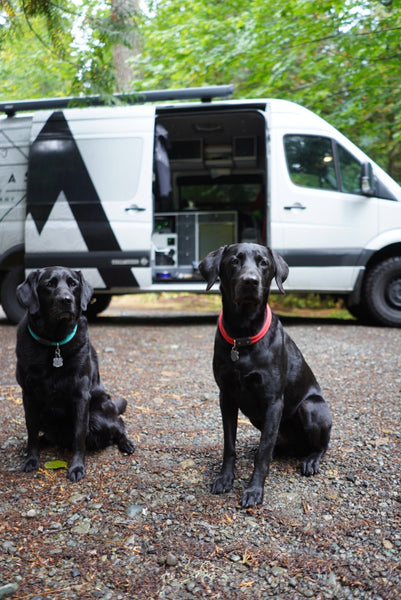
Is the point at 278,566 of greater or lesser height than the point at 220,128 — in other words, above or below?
below

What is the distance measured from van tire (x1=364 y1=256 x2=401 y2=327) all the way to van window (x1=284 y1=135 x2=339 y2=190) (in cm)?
128

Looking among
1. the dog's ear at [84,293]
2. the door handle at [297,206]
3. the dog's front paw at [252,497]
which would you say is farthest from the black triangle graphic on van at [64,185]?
the dog's front paw at [252,497]

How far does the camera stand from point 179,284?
7.36m

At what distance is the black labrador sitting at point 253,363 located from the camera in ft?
8.18

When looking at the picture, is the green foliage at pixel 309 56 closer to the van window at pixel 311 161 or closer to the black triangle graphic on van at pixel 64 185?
the van window at pixel 311 161

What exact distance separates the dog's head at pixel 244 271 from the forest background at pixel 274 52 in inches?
130

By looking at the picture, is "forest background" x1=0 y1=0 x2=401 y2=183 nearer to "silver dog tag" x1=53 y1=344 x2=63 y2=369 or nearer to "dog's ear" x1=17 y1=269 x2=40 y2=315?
"dog's ear" x1=17 y1=269 x2=40 y2=315

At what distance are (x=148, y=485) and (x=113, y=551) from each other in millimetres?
574

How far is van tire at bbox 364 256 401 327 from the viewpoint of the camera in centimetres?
703

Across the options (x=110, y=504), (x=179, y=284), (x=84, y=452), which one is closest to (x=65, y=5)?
(x=179, y=284)

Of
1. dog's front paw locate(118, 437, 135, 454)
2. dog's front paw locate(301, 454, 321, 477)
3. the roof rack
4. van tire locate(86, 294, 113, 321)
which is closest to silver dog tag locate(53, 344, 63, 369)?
dog's front paw locate(118, 437, 135, 454)

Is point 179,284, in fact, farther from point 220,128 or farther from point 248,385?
point 248,385

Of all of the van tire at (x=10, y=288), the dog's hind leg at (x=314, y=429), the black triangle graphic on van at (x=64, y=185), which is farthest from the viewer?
the van tire at (x=10, y=288)

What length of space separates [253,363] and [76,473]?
112cm
